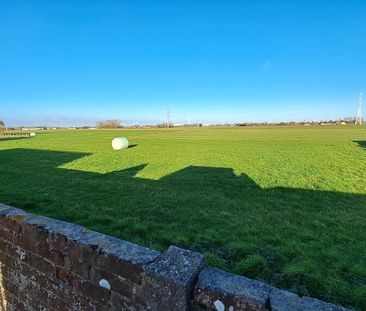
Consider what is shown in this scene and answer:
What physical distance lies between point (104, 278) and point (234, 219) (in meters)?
3.79

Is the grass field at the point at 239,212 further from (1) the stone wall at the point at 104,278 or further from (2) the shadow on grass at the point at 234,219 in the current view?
(1) the stone wall at the point at 104,278

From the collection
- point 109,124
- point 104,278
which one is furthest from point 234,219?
point 109,124

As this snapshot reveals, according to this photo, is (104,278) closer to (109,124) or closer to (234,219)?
(234,219)

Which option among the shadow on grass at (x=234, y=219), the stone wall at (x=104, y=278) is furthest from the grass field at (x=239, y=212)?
the stone wall at (x=104, y=278)

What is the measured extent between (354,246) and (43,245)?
4.73 meters

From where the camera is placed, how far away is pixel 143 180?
418 inches

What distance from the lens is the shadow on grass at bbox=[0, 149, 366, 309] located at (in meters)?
3.79

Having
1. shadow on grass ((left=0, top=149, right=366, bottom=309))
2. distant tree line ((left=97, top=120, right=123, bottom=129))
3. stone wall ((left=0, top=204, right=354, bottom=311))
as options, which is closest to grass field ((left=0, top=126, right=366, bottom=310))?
shadow on grass ((left=0, top=149, right=366, bottom=309))

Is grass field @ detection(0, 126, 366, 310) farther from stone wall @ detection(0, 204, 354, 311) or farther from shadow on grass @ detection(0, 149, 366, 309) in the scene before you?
stone wall @ detection(0, 204, 354, 311)

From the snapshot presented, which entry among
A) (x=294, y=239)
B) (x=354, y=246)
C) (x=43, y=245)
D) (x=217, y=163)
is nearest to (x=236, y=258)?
(x=294, y=239)

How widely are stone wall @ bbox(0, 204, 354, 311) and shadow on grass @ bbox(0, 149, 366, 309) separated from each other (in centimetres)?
166

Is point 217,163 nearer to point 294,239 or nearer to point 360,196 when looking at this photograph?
point 360,196

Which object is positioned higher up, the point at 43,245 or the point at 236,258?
the point at 43,245

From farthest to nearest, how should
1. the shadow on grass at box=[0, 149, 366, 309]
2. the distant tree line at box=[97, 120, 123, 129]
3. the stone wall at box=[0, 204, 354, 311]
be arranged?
1. the distant tree line at box=[97, 120, 123, 129]
2. the shadow on grass at box=[0, 149, 366, 309]
3. the stone wall at box=[0, 204, 354, 311]
